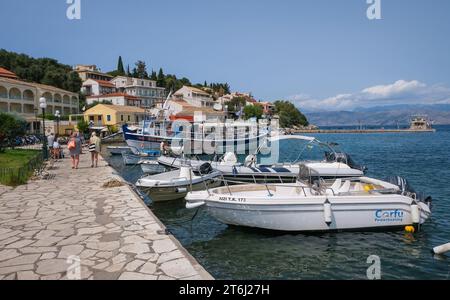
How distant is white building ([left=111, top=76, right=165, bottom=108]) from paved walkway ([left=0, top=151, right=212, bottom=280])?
83.4 metres

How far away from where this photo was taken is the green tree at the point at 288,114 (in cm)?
13088

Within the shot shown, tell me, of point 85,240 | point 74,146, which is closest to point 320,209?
point 85,240

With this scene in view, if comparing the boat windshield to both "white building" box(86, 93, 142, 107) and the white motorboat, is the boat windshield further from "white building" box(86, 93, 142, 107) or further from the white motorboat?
"white building" box(86, 93, 142, 107)

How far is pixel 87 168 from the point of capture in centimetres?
1845

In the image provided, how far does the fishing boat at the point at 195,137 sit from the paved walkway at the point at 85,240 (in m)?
22.7

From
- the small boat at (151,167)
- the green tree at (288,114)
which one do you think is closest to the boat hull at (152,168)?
the small boat at (151,167)

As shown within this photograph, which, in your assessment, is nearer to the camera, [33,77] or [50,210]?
[50,210]

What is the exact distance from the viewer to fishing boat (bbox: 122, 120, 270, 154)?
34812mm

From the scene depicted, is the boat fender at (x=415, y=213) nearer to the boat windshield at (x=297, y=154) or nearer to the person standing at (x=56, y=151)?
the boat windshield at (x=297, y=154)

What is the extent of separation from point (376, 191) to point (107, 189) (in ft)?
30.7

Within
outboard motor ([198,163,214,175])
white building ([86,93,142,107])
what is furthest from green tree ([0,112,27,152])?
white building ([86,93,142,107])

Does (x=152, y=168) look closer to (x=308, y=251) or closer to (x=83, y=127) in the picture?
(x=308, y=251)

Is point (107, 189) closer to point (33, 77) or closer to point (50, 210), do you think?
point (50, 210)
